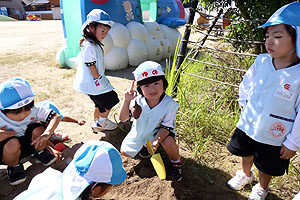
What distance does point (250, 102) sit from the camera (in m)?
1.63

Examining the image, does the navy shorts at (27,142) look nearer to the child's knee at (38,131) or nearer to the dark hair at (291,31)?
the child's knee at (38,131)

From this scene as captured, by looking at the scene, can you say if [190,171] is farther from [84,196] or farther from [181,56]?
[181,56]

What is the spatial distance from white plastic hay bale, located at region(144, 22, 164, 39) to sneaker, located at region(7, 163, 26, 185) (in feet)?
15.7

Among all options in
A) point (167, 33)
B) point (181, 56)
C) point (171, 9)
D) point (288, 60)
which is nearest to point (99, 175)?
point (288, 60)

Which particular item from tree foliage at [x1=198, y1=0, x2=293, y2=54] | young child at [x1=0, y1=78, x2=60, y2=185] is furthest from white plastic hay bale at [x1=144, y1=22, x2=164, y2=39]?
young child at [x1=0, y1=78, x2=60, y2=185]

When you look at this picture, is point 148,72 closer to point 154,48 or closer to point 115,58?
point 115,58

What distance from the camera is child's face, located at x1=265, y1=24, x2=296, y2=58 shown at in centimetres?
138

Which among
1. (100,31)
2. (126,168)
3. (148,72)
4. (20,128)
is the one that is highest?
(100,31)

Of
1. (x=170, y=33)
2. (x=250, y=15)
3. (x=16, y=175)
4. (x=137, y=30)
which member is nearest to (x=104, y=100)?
(x=16, y=175)

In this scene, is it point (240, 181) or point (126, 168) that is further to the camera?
point (126, 168)

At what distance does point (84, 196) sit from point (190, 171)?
1119 mm

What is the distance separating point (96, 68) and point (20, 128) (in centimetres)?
92

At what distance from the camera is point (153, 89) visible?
1.77 meters

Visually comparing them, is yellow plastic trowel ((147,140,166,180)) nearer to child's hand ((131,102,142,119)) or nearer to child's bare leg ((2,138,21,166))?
child's hand ((131,102,142,119))
